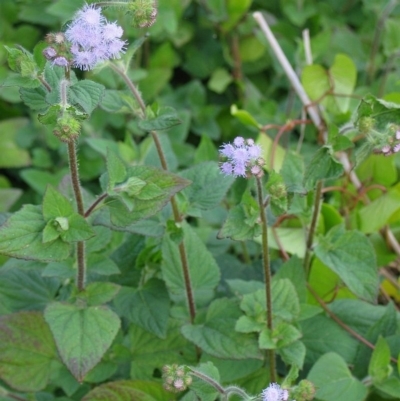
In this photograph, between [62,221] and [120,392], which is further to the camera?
[120,392]

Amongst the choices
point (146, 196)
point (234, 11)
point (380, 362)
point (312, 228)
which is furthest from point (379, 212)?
point (234, 11)

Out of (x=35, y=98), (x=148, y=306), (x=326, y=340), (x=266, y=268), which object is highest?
(x=35, y=98)

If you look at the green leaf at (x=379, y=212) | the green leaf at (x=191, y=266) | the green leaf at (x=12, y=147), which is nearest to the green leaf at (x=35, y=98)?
the green leaf at (x=191, y=266)

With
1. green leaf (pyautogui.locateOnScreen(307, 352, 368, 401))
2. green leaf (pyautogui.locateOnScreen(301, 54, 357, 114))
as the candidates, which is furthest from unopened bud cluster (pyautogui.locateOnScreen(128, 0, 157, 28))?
green leaf (pyautogui.locateOnScreen(301, 54, 357, 114))

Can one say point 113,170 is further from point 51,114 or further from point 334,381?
point 334,381

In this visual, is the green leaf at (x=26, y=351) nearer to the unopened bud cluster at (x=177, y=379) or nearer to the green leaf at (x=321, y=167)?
the unopened bud cluster at (x=177, y=379)

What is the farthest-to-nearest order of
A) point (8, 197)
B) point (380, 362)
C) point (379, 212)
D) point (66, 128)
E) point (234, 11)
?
point (234, 11), point (8, 197), point (379, 212), point (380, 362), point (66, 128)
